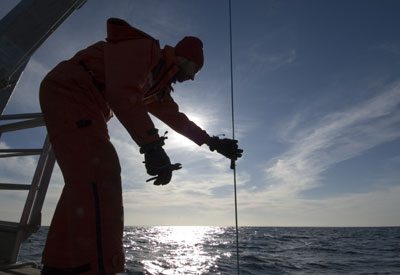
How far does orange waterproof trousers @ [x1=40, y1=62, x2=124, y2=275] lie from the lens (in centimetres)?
176

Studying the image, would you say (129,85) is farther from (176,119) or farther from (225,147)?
(225,147)

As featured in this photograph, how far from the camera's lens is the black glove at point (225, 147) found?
3.15 m

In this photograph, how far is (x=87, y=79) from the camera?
214 cm

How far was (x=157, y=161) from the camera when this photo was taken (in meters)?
1.99

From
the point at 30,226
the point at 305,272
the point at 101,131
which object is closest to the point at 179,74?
the point at 101,131

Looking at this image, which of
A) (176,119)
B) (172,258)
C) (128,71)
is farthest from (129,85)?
(172,258)

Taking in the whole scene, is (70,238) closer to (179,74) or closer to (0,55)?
(179,74)

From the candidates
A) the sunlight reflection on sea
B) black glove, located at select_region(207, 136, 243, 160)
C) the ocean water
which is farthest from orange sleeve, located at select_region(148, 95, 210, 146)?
the sunlight reflection on sea

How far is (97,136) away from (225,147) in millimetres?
1408

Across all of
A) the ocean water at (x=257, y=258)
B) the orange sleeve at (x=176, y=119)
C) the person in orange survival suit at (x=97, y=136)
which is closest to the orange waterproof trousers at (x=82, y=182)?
the person in orange survival suit at (x=97, y=136)

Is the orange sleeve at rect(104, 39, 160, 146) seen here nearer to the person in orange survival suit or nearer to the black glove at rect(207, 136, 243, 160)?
the person in orange survival suit

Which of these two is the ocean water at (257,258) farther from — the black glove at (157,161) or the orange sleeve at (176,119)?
the black glove at (157,161)

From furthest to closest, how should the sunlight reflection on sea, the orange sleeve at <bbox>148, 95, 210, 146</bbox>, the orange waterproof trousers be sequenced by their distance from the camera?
the sunlight reflection on sea → the orange sleeve at <bbox>148, 95, 210, 146</bbox> → the orange waterproof trousers

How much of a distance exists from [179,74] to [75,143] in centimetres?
96
